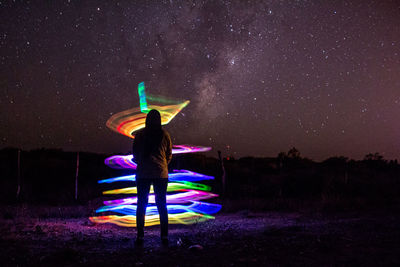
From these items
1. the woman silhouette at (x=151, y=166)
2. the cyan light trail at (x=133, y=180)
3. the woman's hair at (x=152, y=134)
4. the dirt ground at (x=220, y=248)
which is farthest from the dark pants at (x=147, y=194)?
the cyan light trail at (x=133, y=180)

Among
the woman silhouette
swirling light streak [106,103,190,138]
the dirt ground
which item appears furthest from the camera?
swirling light streak [106,103,190,138]

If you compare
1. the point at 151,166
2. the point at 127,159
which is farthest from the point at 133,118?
the point at 151,166

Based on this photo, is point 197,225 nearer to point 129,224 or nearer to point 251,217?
point 129,224

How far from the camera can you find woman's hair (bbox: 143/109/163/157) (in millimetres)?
5277

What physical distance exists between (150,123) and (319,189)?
1931 centimetres

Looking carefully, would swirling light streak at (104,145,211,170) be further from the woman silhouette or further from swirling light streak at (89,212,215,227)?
the woman silhouette

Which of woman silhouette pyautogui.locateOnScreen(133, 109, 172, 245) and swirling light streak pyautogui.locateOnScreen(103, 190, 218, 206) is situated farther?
swirling light streak pyautogui.locateOnScreen(103, 190, 218, 206)

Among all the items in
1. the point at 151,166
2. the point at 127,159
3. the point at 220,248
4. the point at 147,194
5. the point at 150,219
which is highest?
the point at 127,159

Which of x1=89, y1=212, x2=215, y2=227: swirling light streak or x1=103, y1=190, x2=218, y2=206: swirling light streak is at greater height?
x1=103, y1=190, x2=218, y2=206: swirling light streak

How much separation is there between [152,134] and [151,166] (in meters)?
0.47

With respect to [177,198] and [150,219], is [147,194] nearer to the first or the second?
[150,219]

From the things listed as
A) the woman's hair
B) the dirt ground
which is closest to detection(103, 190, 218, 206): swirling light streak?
the dirt ground

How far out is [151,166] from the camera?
5262mm

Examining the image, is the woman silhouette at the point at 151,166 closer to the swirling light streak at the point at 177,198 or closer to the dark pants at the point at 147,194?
the dark pants at the point at 147,194
